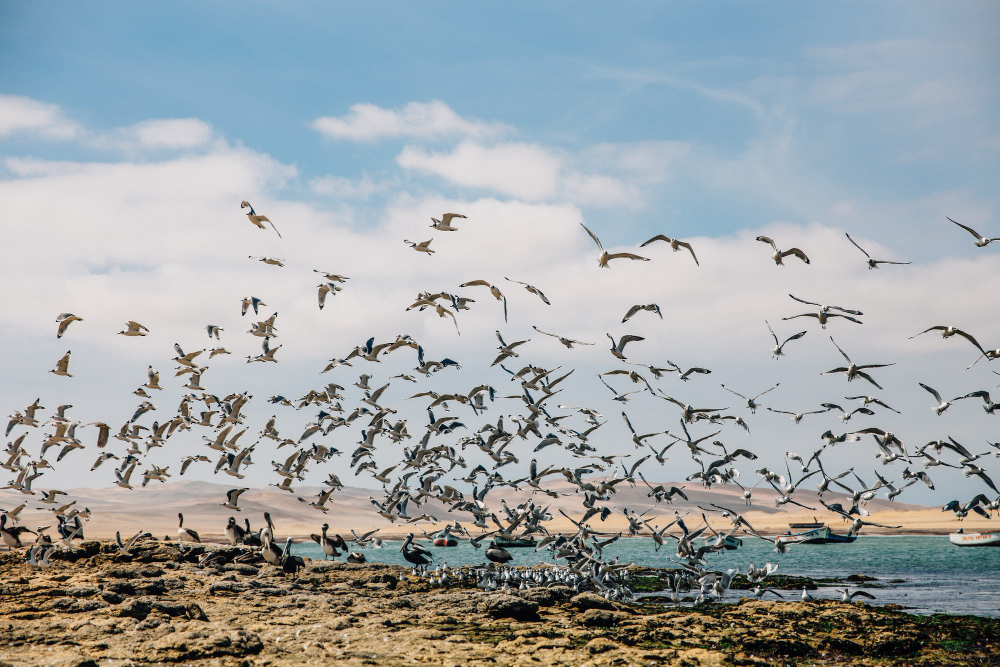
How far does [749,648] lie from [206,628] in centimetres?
1309

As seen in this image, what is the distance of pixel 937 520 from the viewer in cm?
12912

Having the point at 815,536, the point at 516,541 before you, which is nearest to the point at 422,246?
the point at 516,541

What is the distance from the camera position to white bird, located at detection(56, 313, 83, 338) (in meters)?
22.5

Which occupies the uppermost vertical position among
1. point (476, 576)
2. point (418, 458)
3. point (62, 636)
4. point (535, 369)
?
point (535, 369)

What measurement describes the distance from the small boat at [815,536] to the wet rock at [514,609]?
7.37m

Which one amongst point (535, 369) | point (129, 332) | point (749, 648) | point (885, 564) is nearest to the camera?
point (749, 648)

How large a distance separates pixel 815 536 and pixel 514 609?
196 feet

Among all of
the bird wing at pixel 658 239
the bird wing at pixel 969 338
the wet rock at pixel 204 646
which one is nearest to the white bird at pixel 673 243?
the bird wing at pixel 658 239

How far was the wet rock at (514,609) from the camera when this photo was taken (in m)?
21.4

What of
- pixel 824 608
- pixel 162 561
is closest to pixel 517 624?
pixel 824 608

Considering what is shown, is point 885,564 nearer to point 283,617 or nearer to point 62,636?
point 283,617

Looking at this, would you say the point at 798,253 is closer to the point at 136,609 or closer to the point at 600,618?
the point at 600,618

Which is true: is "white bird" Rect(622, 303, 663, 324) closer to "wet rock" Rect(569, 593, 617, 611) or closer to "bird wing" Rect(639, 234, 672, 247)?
"bird wing" Rect(639, 234, 672, 247)

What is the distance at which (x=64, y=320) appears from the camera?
22.6 m
